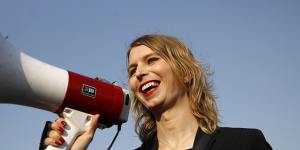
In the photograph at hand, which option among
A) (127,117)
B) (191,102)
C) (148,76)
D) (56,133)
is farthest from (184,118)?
(56,133)

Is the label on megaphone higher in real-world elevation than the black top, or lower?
higher

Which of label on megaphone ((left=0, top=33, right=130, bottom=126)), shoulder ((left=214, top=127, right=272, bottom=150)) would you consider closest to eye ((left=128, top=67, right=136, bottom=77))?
label on megaphone ((left=0, top=33, right=130, bottom=126))

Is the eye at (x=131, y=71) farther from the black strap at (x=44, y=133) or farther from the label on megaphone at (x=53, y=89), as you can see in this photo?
the black strap at (x=44, y=133)

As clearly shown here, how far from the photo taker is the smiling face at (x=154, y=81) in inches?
108

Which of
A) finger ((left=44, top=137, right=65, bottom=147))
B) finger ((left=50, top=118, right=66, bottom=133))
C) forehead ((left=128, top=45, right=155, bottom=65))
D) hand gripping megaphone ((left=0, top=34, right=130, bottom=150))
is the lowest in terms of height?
finger ((left=44, top=137, right=65, bottom=147))

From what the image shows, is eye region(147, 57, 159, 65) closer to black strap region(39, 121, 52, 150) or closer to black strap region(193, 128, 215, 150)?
black strap region(193, 128, 215, 150)

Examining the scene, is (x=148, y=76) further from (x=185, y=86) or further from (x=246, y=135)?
(x=246, y=135)

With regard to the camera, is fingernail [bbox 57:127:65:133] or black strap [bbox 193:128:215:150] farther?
fingernail [bbox 57:127:65:133]

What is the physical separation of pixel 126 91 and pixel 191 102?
0.77 m

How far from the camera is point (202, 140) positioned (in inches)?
98.0

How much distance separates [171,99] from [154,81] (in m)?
0.18

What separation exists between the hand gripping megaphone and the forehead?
457 millimetres

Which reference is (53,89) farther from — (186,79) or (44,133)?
(186,79)

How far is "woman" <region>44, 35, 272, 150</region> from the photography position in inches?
104
